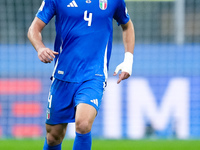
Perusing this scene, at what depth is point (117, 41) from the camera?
9.27m

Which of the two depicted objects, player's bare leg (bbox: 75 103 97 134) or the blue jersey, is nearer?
player's bare leg (bbox: 75 103 97 134)

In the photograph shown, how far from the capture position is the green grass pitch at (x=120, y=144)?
287 inches

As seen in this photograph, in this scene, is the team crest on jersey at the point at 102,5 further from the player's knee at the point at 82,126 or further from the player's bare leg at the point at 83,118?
the player's knee at the point at 82,126

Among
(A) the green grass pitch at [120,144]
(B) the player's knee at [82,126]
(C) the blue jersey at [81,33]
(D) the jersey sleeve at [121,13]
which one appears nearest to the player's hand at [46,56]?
(C) the blue jersey at [81,33]

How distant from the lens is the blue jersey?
4484 millimetres

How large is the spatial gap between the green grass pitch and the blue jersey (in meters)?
2.84

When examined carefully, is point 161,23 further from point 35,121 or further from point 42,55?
point 42,55

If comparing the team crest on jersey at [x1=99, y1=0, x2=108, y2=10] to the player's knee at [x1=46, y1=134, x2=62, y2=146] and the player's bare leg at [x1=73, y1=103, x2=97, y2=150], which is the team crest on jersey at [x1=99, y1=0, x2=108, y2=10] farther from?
the player's knee at [x1=46, y1=134, x2=62, y2=146]

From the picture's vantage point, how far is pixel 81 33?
4.49 metres

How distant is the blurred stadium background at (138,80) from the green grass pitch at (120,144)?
29.0 inches

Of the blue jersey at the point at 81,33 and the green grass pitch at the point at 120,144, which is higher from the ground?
the blue jersey at the point at 81,33

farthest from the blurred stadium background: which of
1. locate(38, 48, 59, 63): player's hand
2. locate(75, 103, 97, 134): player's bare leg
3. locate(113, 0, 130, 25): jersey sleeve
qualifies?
locate(38, 48, 59, 63): player's hand

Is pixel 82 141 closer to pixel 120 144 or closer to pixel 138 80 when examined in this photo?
pixel 120 144

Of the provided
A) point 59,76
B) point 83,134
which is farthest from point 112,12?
point 83,134
